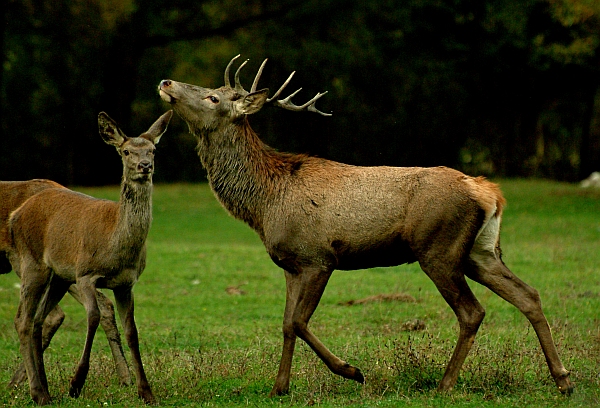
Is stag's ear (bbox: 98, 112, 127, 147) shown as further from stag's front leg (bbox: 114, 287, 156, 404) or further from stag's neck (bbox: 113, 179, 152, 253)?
stag's front leg (bbox: 114, 287, 156, 404)

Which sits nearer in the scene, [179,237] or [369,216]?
[369,216]

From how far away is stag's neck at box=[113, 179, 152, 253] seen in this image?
8.12 meters

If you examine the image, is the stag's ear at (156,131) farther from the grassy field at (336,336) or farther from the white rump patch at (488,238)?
the white rump patch at (488,238)

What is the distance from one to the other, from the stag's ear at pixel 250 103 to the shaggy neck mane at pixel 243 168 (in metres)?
0.13

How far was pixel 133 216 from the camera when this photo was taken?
8172 millimetres

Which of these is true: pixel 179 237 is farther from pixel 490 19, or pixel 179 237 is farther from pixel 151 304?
pixel 490 19

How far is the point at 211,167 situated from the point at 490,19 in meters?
22.8

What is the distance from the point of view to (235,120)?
8938 mm

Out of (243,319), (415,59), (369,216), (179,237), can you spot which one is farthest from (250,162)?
(415,59)

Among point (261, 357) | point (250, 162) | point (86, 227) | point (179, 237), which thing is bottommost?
point (179, 237)

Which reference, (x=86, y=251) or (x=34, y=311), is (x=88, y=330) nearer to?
(x=86, y=251)

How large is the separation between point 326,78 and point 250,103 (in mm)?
24646

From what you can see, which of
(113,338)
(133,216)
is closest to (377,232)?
(133,216)

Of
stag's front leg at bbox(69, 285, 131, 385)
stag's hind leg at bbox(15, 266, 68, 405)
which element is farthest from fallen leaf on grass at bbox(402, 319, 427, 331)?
stag's hind leg at bbox(15, 266, 68, 405)
